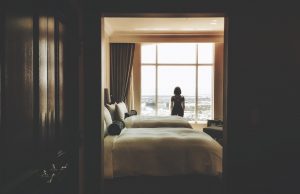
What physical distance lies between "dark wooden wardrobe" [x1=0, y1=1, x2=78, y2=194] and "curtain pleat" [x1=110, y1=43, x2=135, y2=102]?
20.9 feet

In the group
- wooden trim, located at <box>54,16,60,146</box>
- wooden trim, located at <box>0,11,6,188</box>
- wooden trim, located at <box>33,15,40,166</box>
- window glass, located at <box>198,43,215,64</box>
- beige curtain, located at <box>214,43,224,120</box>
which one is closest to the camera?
wooden trim, located at <box>0,11,6,188</box>

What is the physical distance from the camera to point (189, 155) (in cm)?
404

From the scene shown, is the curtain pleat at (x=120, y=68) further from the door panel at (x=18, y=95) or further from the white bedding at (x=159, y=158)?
the door panel at (x=18, y=95)

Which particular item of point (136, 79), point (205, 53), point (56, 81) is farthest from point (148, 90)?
point (56, 81)

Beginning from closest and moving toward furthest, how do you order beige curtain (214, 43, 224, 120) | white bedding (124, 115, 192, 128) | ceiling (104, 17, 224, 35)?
white bedding (124, 115, 192, 128) < ceiling (104, 17, 224, 35) < beige curtain (214, 43, 224, 120)

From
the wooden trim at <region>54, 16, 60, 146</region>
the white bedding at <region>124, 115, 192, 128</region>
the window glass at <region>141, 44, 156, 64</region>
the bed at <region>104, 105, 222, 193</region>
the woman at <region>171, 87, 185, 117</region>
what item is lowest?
the bed at <region>104, 105, 222, 193</region>

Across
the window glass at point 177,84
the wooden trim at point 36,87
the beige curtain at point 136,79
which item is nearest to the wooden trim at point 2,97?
the wooden trim at point 36,87

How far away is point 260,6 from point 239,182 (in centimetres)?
146

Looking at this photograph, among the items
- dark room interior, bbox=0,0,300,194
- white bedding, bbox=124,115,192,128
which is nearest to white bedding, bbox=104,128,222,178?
dark room interior, bbox=0,0,300,194

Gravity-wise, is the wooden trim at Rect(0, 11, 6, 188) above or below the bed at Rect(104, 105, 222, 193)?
above

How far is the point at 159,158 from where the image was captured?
13.2 feet

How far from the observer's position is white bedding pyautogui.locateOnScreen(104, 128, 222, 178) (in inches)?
156

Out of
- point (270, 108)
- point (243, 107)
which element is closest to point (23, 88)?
point (243, 107)

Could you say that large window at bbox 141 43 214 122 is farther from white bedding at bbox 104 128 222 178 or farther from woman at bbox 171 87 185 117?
white bedding at bbox 104 128 222 178
